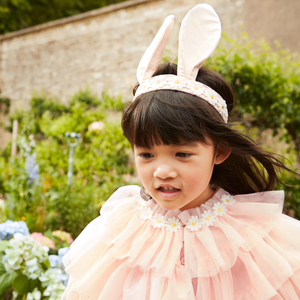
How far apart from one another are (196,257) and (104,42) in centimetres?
621

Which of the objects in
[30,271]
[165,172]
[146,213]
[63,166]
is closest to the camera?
[165,172]

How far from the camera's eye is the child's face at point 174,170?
38.4 inches

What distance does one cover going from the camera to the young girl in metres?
0.98

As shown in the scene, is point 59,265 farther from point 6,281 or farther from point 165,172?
point 165,172

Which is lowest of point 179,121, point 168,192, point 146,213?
point 146,213

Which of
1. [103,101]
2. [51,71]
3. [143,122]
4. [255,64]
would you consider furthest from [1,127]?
[143,122]

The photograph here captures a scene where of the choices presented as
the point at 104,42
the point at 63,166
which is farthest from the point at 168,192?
the point at 104,42

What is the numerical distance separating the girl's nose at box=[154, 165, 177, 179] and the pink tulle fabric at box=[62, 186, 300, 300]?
223 millimetres

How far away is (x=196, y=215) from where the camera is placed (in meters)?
1.12

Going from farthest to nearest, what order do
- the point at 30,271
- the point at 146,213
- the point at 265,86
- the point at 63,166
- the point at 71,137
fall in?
the point at 63,166 < the point at 71,137 < the point at 265,86 < the point at 30,271 < the point at 146,213

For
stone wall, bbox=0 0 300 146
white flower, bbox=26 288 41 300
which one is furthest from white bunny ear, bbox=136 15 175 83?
stone wall, bbox=0 0 300 146

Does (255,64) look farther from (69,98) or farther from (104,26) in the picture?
(69,98)

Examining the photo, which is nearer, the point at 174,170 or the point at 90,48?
the point at 174,170

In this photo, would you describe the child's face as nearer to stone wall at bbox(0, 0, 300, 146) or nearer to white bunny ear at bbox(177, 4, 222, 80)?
white bunny ear at bbox(177, 4, 222, 80)
